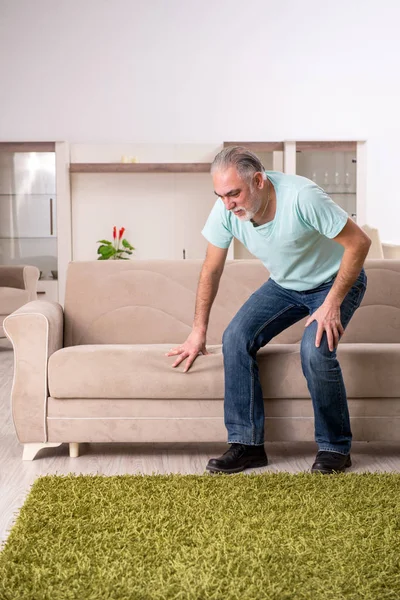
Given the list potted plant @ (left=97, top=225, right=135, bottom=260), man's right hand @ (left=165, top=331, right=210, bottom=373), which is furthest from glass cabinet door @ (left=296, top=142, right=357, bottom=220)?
man's right hand @ (left=165, top=331, right=210, bottom=373)

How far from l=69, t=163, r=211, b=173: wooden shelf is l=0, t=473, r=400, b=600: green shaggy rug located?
4.47 meters

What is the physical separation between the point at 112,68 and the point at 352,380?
5069mm

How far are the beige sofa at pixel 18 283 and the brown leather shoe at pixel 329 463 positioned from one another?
145 inches

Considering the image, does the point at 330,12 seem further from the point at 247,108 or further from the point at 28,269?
the point at 28,269

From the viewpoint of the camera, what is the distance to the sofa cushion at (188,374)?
105 inches

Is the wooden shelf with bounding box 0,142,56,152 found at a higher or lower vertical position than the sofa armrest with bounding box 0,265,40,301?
higher

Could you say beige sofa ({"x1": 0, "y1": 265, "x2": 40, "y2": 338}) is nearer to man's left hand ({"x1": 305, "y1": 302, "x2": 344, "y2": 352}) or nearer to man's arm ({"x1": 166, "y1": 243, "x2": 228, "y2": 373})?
man's arm ({"x1": 166, "y1": 243, "x2": 228, "y2": 373})

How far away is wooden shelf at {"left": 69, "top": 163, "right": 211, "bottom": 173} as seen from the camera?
6.59m

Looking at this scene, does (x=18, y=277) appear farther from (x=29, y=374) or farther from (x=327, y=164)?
(x=29, y=374)

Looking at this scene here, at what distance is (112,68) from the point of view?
22.9 ft

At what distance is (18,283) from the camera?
5.96m

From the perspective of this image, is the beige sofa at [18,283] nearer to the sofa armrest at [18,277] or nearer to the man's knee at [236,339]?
the sofa armrest at [18,277]

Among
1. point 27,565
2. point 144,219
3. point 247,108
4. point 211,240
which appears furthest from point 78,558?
point 247,108

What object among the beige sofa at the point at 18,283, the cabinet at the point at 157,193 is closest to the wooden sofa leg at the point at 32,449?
the beige sofa at the point at 18,283
